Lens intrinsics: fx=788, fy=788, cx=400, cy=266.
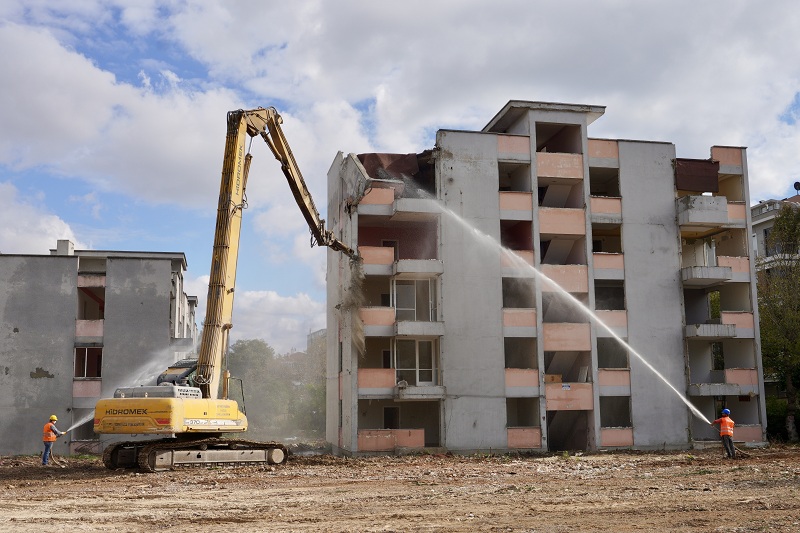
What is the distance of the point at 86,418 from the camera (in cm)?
3459

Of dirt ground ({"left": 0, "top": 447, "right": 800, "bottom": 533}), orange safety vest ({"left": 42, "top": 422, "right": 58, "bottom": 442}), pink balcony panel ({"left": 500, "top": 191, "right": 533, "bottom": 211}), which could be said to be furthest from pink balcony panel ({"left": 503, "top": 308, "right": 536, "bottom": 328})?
orange safety vest ({"left": 42, "top": 422, "right": 58, "bottom": 442})

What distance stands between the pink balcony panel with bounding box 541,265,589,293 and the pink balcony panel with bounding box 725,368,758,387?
7661 millimetres

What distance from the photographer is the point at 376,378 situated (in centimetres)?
3159

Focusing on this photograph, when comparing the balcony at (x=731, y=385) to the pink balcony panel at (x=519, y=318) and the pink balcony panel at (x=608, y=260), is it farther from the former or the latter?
the pink balcony panel at (x=519, y=318)

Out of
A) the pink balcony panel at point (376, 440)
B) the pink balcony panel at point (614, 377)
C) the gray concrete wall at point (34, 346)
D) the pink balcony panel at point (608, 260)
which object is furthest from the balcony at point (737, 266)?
the gray concrete wall at point (34, 346)

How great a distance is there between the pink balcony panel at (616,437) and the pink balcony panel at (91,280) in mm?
→ 23205

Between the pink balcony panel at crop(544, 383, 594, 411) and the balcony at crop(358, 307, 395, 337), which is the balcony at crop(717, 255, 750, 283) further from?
the balcony at crop(358, 307, 395, 337)

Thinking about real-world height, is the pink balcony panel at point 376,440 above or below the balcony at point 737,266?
below

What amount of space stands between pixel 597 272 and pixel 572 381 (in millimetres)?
4947

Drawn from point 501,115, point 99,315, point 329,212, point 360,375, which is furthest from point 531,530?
point 99,315

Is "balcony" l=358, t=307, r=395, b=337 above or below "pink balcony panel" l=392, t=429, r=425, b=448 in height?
above

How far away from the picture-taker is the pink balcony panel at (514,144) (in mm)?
34250

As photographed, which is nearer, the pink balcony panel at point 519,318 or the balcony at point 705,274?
the pink balcony panel at point 519,318

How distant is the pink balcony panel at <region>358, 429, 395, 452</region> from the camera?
3128 centimetres
